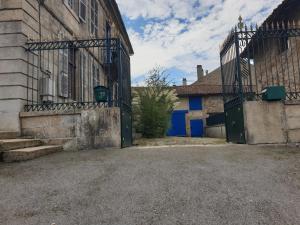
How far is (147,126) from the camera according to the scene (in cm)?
1128

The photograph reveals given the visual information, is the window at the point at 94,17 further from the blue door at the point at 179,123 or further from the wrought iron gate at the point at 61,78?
the blue door at the point at 179,123

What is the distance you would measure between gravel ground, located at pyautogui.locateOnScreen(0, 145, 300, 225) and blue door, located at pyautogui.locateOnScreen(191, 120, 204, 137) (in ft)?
58.9

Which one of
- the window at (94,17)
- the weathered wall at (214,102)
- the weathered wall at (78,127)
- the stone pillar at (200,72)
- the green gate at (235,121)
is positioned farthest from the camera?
the stone pillar at (200,72)

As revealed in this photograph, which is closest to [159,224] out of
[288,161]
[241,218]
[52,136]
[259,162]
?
[241,218]

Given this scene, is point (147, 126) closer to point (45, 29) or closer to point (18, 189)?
point (45, 29)

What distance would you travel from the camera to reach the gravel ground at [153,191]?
2.17 meters

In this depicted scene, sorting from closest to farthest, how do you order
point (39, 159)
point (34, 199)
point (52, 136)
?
point (34, 199)
point (39, 159)
point (52, 136)

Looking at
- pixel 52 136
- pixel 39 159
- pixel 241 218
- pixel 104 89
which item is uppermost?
pixel 104 89

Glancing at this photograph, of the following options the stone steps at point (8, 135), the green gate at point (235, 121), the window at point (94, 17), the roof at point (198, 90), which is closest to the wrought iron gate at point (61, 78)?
the stone steps at point (8, 135)

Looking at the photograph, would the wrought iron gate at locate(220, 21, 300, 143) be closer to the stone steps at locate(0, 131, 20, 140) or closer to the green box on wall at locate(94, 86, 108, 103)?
the green box on wall at locate(94, 86, 108, 103)

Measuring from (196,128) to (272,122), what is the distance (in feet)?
54.0

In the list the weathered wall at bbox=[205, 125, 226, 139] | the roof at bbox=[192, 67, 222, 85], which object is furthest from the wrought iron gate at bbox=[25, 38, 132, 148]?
the roof at bbox=[192, 67, 222, 85]

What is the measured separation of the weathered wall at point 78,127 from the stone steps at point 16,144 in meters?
0.36

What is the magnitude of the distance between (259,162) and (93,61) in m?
8.77
